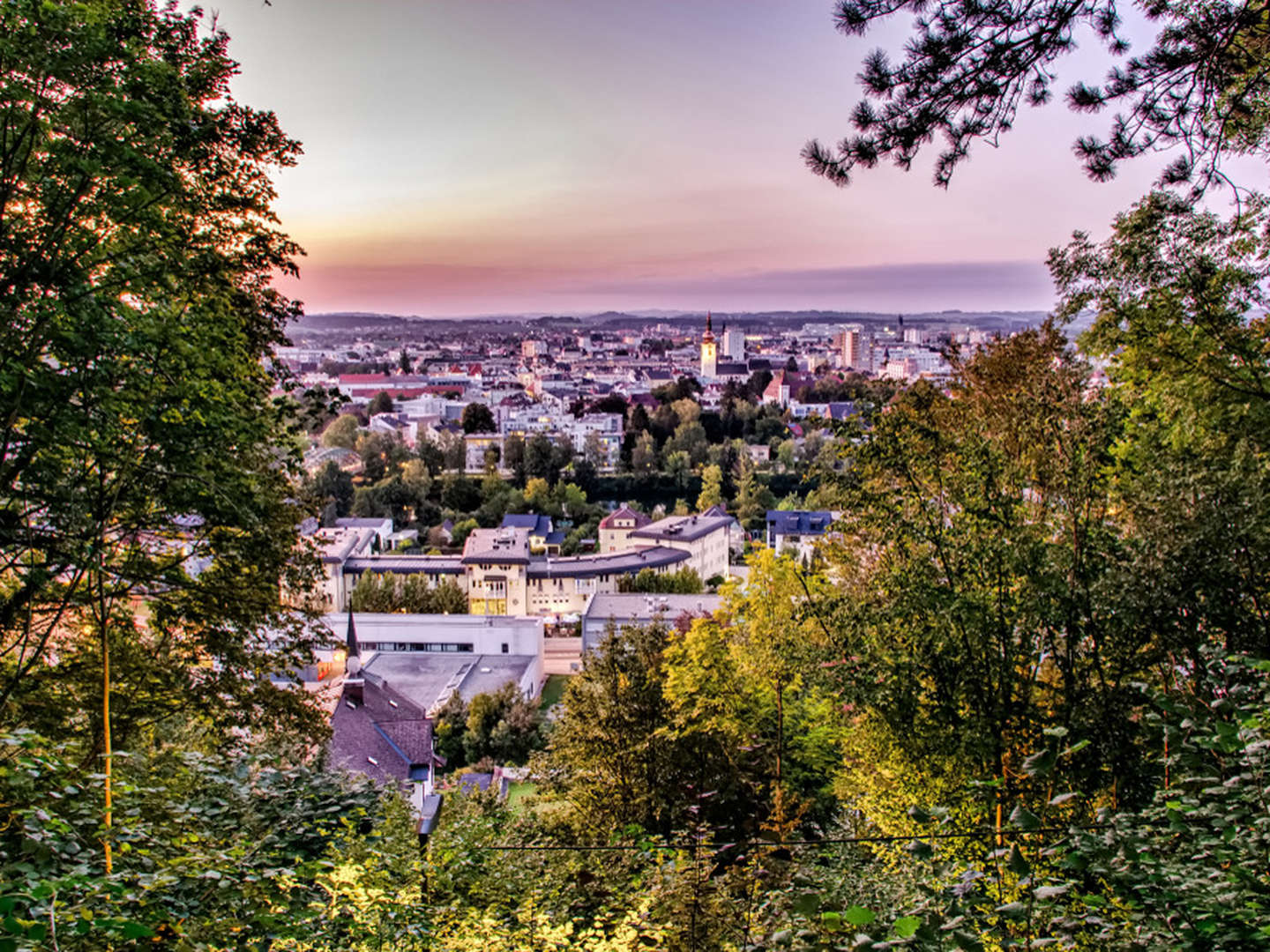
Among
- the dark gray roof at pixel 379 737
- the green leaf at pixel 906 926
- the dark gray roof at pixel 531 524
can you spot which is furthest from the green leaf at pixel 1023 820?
the dark gray roof at pixel 531 524

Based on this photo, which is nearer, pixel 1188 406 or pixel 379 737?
pixel 1188 406

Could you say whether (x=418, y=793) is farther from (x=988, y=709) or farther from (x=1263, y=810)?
(x=1263, y=810)

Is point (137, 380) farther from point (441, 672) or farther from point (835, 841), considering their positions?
point (441, 672)

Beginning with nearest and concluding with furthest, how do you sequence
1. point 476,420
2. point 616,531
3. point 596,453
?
point 616,531
point 596,453
point 476,420

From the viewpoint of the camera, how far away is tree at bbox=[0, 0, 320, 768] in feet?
12.0

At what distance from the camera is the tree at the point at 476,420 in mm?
70750

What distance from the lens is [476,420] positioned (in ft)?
233

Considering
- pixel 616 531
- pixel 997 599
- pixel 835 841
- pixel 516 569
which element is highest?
pixel 997 599

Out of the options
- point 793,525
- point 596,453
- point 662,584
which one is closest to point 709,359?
point 596,453

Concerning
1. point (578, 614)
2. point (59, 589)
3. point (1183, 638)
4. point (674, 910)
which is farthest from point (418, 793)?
point (578, 614)

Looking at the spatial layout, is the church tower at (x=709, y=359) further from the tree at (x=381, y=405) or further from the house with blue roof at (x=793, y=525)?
the house with blue roof at (x=793, y=525)

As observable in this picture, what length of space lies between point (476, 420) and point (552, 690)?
49.4 meters

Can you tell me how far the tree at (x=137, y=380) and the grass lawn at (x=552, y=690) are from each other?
1731 centimetres

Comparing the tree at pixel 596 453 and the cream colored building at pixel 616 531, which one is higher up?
the tree at pixel 596 453
